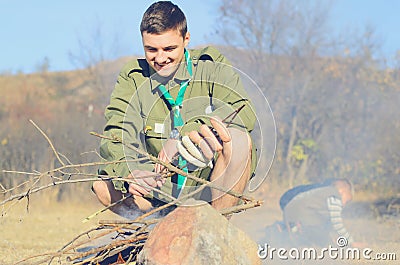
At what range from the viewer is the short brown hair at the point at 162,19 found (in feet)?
13.3

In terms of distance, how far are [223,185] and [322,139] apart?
12.3 meters

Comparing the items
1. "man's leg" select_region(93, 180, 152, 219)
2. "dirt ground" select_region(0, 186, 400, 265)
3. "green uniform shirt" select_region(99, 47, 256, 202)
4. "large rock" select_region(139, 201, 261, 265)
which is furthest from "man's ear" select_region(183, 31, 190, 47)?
"dirt ground" select_region(0, 186, 400, 265)

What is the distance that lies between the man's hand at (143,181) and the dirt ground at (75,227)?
137cm

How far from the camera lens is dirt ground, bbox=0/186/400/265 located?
5988 mm

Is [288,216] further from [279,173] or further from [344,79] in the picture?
[344,79]

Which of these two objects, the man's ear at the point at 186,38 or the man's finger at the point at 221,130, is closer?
the man's finger at the point at 221,130

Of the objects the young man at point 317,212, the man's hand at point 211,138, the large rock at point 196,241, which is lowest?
the young man at point 317,212

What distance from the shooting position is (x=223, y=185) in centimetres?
372

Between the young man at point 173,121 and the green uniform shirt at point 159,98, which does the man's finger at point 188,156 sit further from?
the green uniform shirt at point 159,98

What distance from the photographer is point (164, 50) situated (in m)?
4.09


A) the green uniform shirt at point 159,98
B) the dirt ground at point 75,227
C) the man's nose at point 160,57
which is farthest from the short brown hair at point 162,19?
the dirt ground at point 75,227

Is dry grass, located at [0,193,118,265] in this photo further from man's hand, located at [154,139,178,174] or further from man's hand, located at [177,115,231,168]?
man's hand, located at [177,115,231,168]

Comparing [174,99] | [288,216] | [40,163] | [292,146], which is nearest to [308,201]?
[288,216]

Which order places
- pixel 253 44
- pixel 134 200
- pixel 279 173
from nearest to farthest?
pixel 134 200 → pixel 279 173 → pixel 253 44
